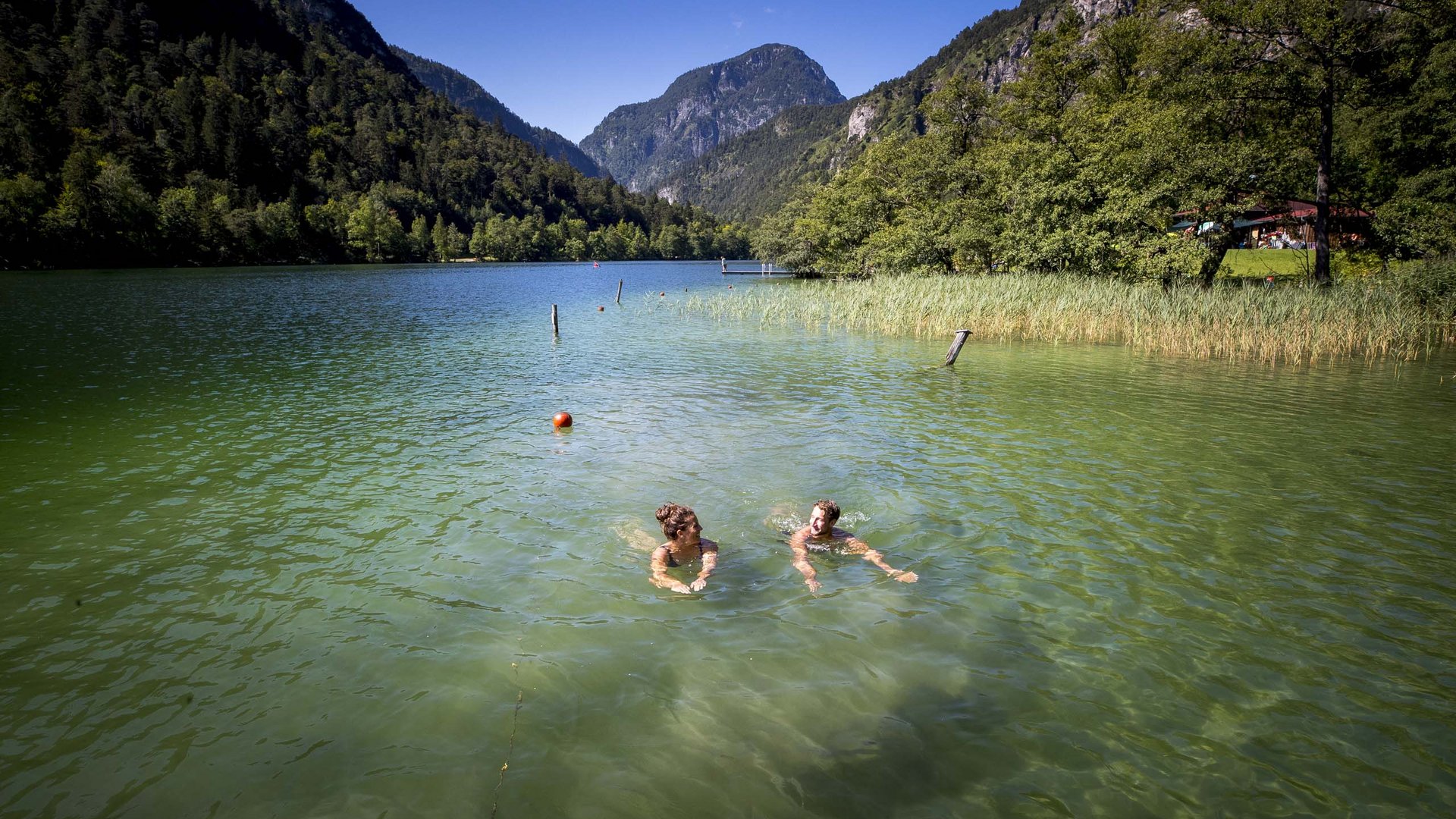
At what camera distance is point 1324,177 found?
28.5 meters

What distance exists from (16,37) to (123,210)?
98.8m

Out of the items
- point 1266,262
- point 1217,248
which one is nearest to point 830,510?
point 1217,248

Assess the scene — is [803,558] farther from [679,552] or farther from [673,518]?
[673,518]

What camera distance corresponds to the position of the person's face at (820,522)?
7.67 m

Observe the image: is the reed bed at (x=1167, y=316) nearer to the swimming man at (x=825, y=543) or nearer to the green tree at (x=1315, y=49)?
the green tree at (x=1315, y=49)

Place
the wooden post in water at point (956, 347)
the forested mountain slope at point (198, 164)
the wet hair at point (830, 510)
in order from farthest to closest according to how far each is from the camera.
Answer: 1. the forested mountain slope at point (198, 164)
2. the wooden post in water at point (956, 347)
3. the wet hair at point (830, 510)

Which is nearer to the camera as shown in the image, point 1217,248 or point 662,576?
point 662,576

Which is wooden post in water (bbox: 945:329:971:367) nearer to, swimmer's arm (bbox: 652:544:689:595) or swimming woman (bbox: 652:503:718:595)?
swimming woman (bbox: 652:503:718:595)

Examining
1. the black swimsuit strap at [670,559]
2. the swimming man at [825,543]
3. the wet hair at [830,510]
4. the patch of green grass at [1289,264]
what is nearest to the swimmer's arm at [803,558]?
the swimming man at [825,543]

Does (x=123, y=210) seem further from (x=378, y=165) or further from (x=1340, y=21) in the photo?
(x=1340, y=21)

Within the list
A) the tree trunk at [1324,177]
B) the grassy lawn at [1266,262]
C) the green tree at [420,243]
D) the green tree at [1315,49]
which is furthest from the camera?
the green tree at [420,243]

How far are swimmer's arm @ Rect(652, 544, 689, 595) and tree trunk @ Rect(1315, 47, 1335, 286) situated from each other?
107ft

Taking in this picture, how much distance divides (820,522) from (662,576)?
1919mm

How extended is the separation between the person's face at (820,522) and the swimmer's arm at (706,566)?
119cm
